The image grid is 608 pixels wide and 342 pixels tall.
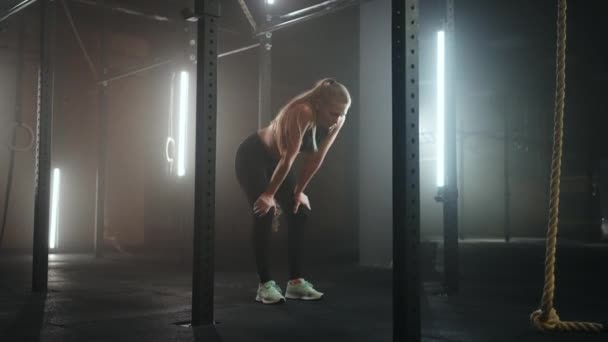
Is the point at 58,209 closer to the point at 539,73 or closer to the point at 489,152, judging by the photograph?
the point at 489,152

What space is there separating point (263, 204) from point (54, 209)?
513 centimetres

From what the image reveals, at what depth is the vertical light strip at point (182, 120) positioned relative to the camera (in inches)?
272

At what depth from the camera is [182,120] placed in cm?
696

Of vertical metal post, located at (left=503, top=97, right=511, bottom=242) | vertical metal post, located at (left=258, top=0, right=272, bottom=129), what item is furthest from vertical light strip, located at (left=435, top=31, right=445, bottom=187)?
vertical metal post, located at (left=503, top=97, right=511, bottom=242)

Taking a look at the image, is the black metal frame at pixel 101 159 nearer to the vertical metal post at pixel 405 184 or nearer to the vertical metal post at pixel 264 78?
the vertical metal post at pixel 264 78

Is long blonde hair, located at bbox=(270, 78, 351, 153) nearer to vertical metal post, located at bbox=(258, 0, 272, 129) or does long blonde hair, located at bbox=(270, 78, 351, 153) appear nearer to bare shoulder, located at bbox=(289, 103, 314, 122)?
bare shoulder, located at bbox=(289, 103, 314, 122)

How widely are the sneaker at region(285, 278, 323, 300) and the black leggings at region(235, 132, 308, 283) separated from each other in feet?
0.19

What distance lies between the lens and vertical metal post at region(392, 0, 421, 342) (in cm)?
226

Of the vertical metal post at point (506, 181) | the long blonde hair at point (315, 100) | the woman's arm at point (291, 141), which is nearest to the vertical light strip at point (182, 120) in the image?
the long blonde hair at point (315, 100)

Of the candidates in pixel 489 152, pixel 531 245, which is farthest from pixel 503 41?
pixel 531 245

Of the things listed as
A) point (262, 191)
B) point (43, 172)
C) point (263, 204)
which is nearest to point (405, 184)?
point (263, 204)

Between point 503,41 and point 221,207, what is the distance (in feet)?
23.4

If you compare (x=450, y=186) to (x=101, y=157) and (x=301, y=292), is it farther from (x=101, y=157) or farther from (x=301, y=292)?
(x=101, y=157)

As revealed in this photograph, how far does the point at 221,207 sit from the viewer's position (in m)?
7.75
